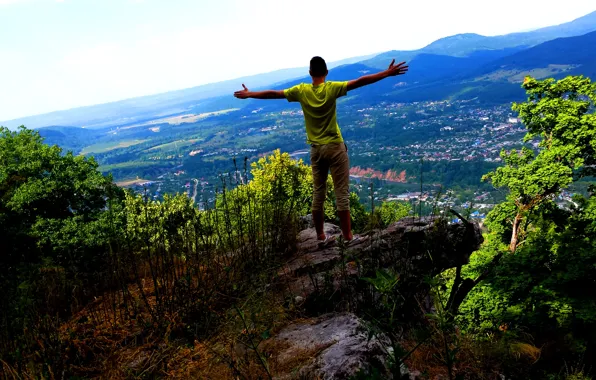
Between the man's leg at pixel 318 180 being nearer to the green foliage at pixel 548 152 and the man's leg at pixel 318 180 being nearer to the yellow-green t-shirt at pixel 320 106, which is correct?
the yellow-green t-shirt at pixel 320 106

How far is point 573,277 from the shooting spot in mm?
8523

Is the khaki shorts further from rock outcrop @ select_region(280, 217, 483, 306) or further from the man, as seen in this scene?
rock outcrop @ select_region(280, 217, 483, 306)

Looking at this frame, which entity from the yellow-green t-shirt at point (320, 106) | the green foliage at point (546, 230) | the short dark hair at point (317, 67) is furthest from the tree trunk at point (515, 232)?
the short dark hair at point (317, 67)

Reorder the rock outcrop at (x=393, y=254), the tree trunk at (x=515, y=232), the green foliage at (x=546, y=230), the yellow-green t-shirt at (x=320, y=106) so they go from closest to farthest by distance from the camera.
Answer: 1. the rock outcrop at (x=393, y=254)
2. the yellow-green t-shirt at (x=320, y=106)
3. the green foliage at (x=546, y=230)
4. the tree trunk at (x=515, y=232)

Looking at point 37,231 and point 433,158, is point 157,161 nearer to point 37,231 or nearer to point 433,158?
point 433,158

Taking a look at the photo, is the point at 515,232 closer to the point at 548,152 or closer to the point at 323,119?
the point at 548,152

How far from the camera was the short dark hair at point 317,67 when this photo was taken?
14.3 ft

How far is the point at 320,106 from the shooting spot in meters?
4.38

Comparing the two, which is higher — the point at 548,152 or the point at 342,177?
the point at 342,177

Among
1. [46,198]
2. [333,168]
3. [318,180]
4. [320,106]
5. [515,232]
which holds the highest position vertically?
[320,106]

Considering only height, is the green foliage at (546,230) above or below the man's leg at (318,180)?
below

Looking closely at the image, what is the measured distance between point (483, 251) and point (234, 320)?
19075 millimetres

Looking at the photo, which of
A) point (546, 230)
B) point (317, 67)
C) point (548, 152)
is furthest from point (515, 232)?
point (317, 67)

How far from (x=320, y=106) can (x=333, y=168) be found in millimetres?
811
